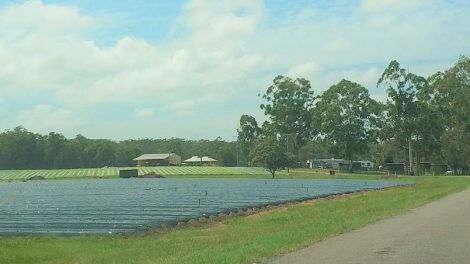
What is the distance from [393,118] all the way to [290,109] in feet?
136

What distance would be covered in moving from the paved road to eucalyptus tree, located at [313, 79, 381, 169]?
4528 inches

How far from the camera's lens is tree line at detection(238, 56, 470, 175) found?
381 ft

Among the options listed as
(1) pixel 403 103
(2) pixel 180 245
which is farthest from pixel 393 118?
(2) pixel 180 245

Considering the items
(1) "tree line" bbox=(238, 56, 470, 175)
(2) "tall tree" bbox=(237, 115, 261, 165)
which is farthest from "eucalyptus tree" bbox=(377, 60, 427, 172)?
A: (2) "tall tree" bbox=(237, 115, 261, 165)

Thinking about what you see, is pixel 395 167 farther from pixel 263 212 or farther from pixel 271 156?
pixel 263 212

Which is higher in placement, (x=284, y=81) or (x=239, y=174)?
(x=284, y=81)

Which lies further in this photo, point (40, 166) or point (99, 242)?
point (40, 166)

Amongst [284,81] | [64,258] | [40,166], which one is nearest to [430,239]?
[64,258]

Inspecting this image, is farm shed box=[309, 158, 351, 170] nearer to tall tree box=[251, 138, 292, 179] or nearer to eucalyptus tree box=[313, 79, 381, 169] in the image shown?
eucalyptus tree box=[313, 79, 381, 169]

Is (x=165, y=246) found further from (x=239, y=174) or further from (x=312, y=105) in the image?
(x=312, y=105)

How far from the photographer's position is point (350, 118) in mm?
137625

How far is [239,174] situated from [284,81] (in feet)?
131

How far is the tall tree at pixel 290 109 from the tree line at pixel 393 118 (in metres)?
0.26

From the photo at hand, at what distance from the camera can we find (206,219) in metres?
35.0
